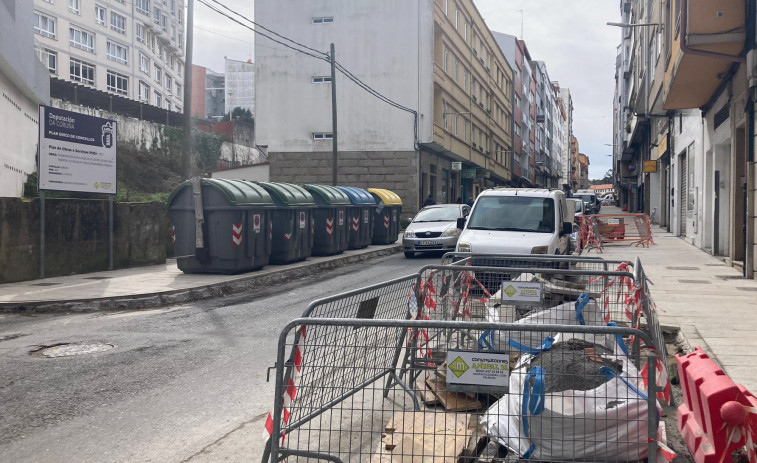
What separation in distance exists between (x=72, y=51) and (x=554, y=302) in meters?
56.4

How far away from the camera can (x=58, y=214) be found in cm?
1358

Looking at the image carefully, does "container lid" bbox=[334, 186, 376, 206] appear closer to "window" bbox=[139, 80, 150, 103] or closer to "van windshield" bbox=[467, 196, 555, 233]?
"van windshield" bbox=[467, 196, 555, 233]

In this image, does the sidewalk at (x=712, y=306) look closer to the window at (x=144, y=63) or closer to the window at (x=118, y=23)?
the window at (x=118, y=23)

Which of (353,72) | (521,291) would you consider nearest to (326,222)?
(521,291)

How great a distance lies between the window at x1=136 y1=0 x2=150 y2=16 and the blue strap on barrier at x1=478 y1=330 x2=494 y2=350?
67092mm

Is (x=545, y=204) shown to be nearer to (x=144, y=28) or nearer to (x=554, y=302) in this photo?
(x=554, y=302)

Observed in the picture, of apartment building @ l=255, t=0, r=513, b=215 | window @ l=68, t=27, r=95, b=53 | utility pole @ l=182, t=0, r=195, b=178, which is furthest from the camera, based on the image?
window @ l=68, t=27, r=95, b=53

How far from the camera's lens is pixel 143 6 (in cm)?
6525

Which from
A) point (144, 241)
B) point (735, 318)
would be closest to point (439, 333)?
point (735, 318)

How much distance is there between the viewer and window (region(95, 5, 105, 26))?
57.8 m

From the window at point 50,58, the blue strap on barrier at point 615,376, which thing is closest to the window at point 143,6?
the window at point 50,58

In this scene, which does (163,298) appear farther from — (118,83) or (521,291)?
(118,83)

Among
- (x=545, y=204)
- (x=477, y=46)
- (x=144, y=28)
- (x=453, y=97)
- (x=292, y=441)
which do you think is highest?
(x=144, y=28)

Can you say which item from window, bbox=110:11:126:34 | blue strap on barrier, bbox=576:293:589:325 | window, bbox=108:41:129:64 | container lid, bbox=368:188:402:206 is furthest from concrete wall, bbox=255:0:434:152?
blue strap on barrier, bbox=576:293:589:325
